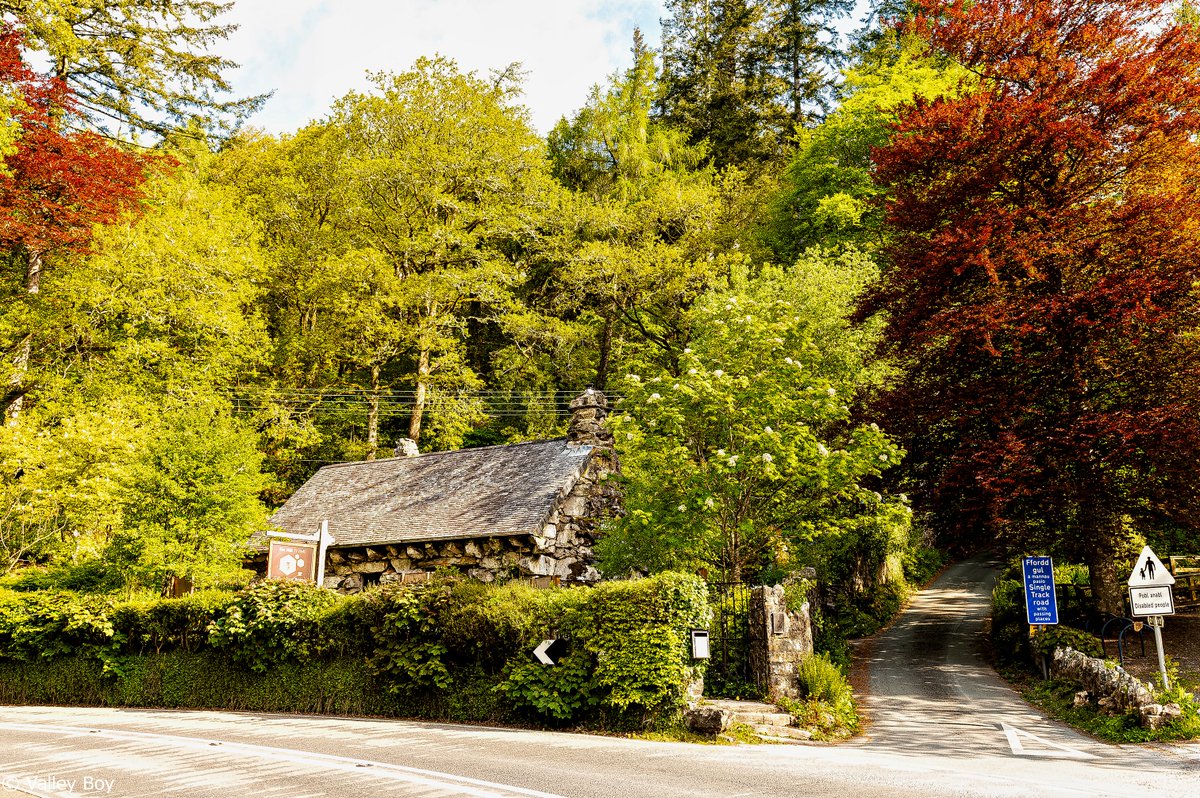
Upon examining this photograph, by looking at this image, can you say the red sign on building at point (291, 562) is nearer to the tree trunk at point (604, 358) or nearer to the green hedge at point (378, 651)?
the green hedge at point (378, 651)

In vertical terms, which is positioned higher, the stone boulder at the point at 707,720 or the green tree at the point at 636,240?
the green tree at the point at 636,240

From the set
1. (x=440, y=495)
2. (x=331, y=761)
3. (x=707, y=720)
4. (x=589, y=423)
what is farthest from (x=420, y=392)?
Answer: (x=331, y=761)

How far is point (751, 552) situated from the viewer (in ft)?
56.5

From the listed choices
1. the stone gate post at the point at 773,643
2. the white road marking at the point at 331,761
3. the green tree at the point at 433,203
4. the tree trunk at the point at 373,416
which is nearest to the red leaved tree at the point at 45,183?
the green tree at the point at 433,203

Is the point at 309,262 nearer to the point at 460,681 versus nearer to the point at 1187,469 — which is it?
the point at 460,681

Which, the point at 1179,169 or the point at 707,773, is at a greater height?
the point at 1179,169

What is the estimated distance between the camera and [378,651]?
Answer: 46.1ft

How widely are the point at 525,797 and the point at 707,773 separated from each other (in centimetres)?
233

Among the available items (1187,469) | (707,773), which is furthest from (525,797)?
(1187,469)

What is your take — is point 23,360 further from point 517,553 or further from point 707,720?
point 707,720

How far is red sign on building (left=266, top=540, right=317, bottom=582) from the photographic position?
15906mm

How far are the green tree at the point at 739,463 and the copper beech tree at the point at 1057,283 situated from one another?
266cm

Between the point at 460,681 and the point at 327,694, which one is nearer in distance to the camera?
the point at 460,681

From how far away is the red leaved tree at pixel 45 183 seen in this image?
27297mm
